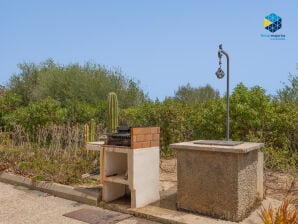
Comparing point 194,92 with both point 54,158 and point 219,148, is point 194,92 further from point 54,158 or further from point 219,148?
point 219,148

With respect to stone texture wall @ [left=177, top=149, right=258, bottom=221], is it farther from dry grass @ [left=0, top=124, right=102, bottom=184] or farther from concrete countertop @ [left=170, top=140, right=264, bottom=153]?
dry grass @ [left=0, top=124, right=102, bottom=184]

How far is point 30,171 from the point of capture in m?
7.34

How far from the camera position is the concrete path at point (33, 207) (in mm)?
4809

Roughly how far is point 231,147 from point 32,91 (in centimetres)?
1938

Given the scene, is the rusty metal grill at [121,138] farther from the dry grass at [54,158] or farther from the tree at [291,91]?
the tree at [291,91]

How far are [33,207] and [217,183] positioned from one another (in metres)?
3.14

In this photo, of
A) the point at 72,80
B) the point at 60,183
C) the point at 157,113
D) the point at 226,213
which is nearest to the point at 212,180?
the point at 226,213

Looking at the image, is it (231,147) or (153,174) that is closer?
(231,147)

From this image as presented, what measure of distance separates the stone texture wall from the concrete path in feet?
2.44

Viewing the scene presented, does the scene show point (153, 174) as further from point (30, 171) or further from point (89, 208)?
A: point (30, 171)

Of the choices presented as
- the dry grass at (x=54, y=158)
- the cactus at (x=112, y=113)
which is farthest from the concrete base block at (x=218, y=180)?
the cactus at (x=112, y=113)

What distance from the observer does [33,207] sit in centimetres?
546

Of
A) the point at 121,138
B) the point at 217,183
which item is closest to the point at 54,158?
the point at 121,138

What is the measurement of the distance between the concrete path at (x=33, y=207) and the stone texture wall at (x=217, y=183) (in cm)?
74
